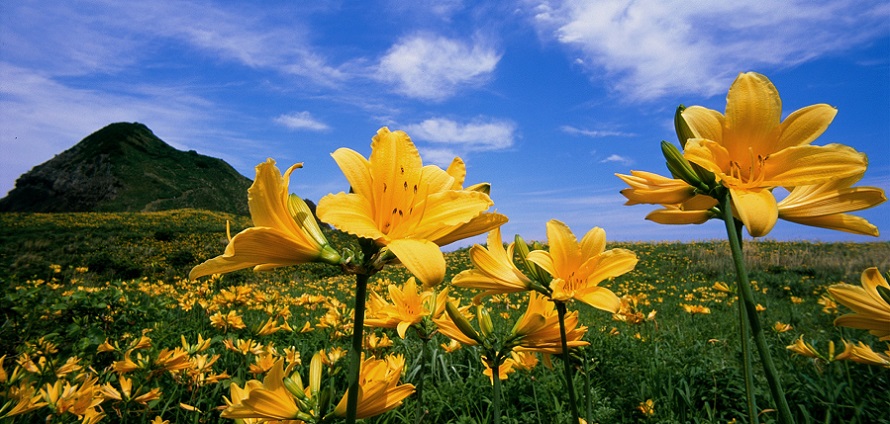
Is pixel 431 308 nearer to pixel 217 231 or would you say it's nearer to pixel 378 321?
pixel 378 321

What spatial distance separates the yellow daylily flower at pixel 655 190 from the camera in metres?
0.95

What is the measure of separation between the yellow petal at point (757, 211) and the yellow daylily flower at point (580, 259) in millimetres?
405

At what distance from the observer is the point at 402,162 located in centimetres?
94

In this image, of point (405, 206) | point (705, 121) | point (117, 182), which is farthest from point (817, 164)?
point (117, 182)

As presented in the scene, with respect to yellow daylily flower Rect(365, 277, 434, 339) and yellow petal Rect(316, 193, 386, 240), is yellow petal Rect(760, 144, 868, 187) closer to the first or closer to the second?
yellow petal Rect(316, 193, 386, 240)

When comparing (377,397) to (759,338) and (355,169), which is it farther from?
(759,338)

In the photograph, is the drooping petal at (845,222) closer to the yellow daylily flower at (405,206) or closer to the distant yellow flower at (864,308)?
the distant yellow flower at (864,308)

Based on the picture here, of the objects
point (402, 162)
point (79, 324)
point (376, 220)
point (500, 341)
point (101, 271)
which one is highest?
point (402, 162)

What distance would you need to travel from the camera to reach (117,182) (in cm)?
4612

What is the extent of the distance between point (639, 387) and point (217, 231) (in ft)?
76.8

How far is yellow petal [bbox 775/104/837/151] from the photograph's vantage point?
37.5 inches

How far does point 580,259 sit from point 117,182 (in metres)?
59.0

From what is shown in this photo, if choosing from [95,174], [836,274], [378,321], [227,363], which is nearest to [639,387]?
[378,321]

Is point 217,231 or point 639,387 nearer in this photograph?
point 639,387
